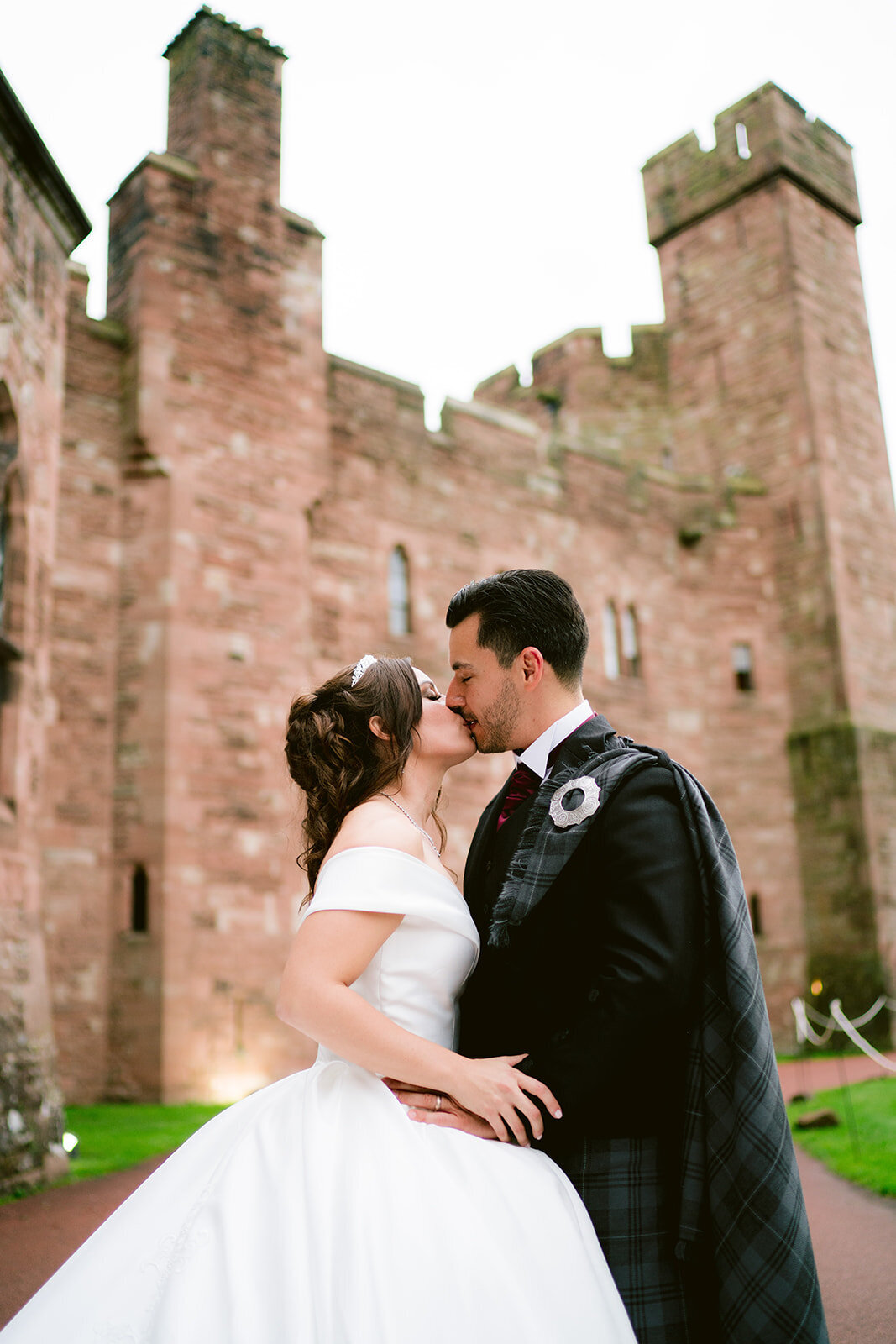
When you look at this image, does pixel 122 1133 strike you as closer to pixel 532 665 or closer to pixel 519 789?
pixel 519 789

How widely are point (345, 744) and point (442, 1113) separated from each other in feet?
2.92

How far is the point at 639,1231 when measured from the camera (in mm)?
2119

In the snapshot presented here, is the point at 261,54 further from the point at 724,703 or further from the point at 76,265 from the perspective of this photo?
the point at 724,703

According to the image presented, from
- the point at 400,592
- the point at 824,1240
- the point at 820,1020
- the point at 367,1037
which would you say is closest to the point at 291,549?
the point at 400,592

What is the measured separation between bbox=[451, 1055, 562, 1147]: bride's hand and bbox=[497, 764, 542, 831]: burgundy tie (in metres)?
0.59

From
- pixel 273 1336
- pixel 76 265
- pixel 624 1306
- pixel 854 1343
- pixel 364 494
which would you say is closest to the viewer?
pixel 273 1336

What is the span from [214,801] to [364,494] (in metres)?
4.67

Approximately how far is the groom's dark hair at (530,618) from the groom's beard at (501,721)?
0.24 feet

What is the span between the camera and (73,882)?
1082cm

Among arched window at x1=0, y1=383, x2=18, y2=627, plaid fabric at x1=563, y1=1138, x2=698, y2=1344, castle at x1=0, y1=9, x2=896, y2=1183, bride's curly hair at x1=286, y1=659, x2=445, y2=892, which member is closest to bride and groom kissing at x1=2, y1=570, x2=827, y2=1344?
plaid fabric at x1=563, y1=1138, x2=698, y2=1344

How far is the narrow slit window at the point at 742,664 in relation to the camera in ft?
58.5

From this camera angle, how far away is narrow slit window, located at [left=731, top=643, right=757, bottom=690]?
1784 cm

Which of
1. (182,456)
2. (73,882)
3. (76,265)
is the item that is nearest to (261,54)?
(76,265)

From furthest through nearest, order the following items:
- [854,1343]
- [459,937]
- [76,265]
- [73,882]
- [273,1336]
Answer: [76,265] → [73,882] → [854,1343] → [459,937] → [273,1336]
